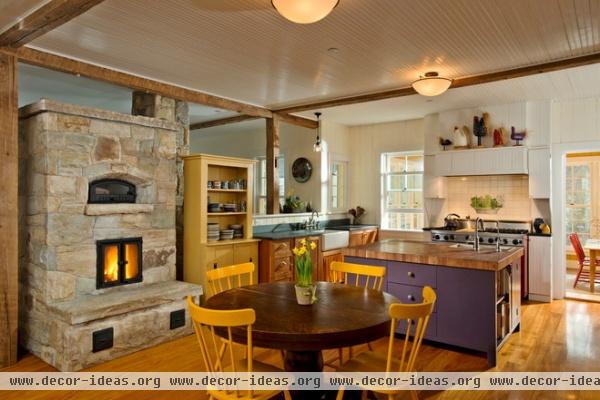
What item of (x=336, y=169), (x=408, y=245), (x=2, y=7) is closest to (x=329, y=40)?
(x=408, y=245)

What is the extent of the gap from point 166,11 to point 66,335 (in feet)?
8.52

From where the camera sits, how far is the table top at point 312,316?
1904 millimetres

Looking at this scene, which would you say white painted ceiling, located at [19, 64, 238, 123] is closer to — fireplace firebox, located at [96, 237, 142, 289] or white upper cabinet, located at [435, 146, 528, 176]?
fireplace firebox, located at [96, 237, 142, 289]

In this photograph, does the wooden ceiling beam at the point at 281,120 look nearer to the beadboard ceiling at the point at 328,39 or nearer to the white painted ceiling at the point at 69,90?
the white painted ceiling at the point at 69,90

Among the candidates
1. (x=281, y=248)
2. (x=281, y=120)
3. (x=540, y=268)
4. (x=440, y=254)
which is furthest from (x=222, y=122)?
(x=540, y=268)

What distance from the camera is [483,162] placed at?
580 centimetres

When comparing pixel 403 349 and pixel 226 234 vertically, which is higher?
pixel 226 234

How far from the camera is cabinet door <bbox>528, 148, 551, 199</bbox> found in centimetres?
545

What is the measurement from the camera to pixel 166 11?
2.94 m

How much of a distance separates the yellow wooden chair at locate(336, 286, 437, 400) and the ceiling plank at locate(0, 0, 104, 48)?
2518 millimetres

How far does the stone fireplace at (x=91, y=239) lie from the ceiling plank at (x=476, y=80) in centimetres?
229

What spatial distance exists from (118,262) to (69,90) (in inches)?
103

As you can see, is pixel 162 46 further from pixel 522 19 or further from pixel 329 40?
pixel 522 19

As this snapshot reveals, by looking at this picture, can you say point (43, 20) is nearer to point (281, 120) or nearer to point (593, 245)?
point (281, 120)
